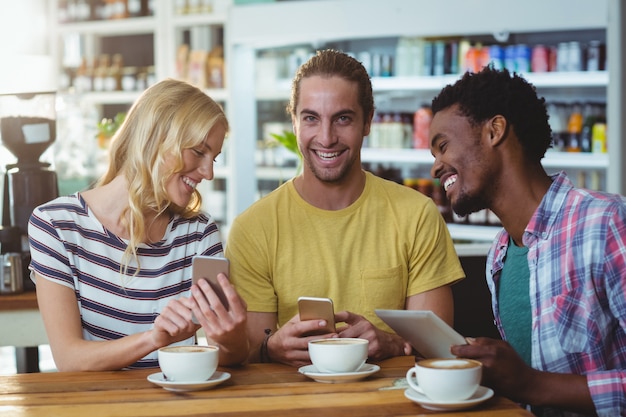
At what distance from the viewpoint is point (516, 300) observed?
1.97 meters

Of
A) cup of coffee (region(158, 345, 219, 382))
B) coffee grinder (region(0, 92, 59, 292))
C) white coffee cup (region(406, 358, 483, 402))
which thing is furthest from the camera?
coffee grinder (region(0, 92, 59, 292))

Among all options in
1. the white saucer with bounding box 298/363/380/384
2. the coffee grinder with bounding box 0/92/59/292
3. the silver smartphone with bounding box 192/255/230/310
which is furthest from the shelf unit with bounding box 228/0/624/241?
the silver smartphone with bounding box 192/255/230/310

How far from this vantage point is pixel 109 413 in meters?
1.51

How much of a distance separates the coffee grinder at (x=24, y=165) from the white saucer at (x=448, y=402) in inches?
74.7

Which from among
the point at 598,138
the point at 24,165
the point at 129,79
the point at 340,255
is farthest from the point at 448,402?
the point at 129,79

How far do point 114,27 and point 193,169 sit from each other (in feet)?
16.6

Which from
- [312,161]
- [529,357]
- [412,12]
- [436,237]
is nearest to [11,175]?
[312,161]

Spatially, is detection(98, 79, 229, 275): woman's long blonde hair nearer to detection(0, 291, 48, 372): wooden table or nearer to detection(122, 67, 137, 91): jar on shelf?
detection(0, 291, 48, 372): wooden table

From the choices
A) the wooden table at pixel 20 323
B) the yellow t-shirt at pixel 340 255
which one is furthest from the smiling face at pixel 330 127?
the wooden table at pixel 20 323

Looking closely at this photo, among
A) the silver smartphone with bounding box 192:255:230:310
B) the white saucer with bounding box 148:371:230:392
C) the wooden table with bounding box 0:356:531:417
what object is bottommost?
the wooden table with bounding box 0:356:531:417

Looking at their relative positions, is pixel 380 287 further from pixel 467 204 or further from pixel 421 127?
pixel 421 127

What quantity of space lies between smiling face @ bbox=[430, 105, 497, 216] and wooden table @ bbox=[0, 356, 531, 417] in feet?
1.30

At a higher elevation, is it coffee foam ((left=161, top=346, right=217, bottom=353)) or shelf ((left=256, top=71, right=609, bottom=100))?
shelf ((left=256, top=71, right=609, bottom=100))

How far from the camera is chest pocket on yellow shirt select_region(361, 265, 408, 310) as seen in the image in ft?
7.18
